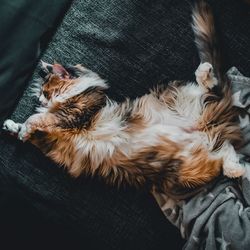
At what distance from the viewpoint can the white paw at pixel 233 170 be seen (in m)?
1.60

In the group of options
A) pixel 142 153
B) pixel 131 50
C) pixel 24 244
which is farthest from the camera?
pixel 24 244

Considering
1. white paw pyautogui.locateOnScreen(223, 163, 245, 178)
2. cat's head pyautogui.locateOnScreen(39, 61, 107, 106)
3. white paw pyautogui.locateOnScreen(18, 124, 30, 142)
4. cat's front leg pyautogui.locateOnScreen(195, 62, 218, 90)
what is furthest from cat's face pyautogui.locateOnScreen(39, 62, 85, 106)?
white paw pyautogui.locateOnScreen(223, 163, 245, 178)

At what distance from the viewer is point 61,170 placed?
1716 mm

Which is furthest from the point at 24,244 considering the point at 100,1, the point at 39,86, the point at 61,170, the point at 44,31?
the point at 100,1

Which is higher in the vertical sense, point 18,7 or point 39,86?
point 18,7

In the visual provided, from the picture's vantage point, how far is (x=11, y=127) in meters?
1.75

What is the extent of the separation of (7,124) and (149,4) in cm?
73

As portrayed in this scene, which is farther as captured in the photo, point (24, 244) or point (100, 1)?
point (24, 244)

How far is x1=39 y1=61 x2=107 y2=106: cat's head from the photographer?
1711 mm

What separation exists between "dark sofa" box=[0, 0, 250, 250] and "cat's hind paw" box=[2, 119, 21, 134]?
4 cm

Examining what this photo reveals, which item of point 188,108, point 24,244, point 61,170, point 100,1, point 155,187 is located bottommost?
point 24,244

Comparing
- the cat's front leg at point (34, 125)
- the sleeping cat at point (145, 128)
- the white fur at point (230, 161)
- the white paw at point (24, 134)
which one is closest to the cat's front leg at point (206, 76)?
the sleeping cat at point (145, 128)

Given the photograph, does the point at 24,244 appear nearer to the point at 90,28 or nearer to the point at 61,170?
the point at 61,170

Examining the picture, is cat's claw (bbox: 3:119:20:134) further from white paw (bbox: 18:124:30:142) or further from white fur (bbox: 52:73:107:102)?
white fur (bbox: 52:73:107:102)
